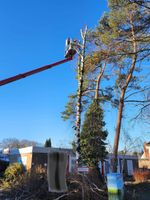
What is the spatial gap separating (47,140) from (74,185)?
32.9m

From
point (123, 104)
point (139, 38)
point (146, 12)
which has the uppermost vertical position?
point (146, 12)

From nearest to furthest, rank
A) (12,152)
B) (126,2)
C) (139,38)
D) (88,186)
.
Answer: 1. (88,186)
2. (126,2)
3. (139,38)
4. (12,152)

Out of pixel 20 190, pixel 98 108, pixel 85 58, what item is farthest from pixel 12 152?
pixel 20 190

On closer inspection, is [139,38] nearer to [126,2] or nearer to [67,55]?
[126,2]

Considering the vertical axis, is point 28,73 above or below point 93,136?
above

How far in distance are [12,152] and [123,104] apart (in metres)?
20.4

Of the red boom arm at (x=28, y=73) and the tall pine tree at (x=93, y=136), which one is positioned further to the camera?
the tall pine tree at (x=93, y=136)

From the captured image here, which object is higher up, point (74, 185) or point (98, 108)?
point (98, 108)

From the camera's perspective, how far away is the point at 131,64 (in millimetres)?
19750

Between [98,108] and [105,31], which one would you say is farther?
[98,108]

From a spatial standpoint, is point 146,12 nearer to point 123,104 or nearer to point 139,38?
point 139,38

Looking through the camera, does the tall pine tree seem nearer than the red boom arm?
No

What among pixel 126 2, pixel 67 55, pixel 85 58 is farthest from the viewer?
pixel 85 58

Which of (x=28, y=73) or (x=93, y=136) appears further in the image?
(x=93, y=136)
